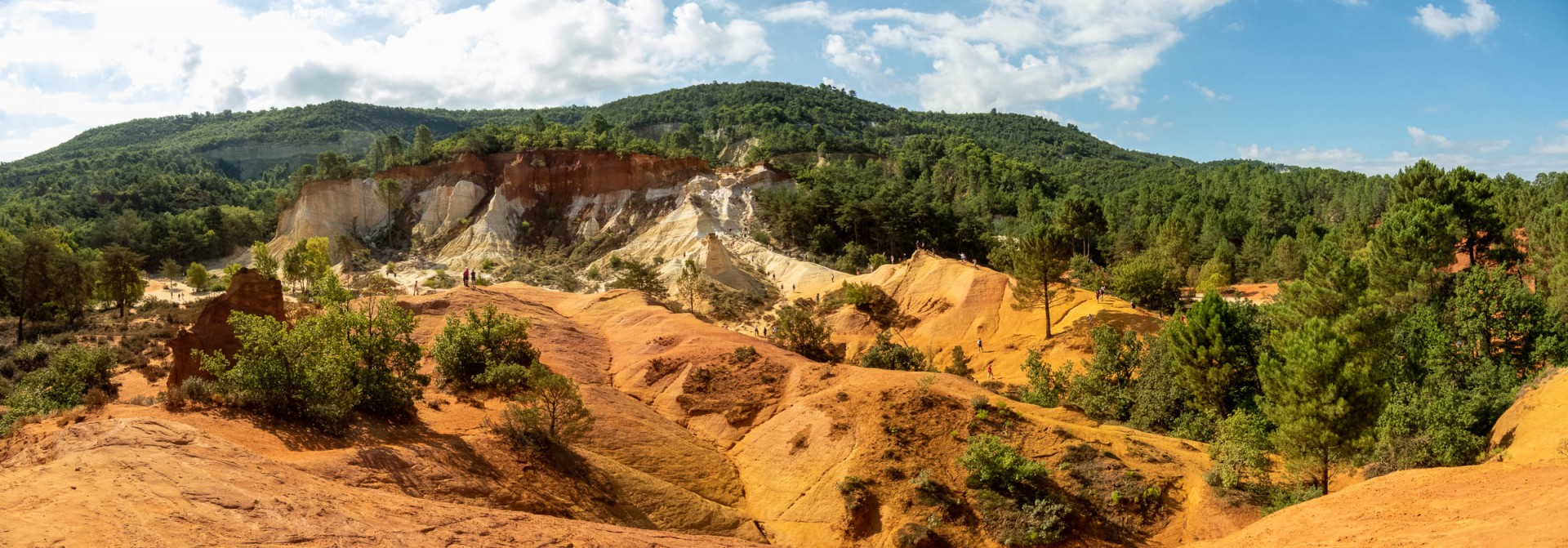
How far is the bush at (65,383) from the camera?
19875 millimetres

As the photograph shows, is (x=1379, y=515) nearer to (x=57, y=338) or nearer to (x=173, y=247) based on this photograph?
(x=57, y=338)

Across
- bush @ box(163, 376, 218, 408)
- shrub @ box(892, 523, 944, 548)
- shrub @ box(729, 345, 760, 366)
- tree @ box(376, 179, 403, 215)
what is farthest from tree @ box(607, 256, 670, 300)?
shrub @ box(892, 523, 944, 548)

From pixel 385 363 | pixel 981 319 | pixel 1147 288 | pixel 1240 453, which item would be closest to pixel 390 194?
pixel 981 319

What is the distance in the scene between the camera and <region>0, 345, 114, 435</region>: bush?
19875 millimetres

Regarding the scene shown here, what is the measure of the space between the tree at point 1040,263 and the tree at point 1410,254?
14.0m

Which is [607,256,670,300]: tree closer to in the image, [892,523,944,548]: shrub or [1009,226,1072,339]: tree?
[1009,226,1072,339]: tree

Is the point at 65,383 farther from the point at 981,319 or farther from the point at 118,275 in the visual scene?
the point at 981,319

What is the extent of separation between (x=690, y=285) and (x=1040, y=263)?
22278 millimetres

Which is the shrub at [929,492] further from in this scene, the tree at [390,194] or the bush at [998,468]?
the tree at [390,194]

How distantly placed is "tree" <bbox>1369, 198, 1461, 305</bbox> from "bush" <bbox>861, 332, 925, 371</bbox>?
72.2 ft

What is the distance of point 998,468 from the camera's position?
A: 742 inches

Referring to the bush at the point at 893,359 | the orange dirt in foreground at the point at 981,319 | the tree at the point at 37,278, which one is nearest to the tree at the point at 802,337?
the bush at the point at 893,359

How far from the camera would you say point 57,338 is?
127ft

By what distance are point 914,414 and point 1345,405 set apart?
404 inches
